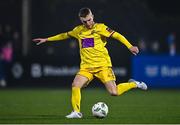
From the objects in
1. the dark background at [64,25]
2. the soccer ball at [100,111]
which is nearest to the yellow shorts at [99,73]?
the soccer ball at [100,111]

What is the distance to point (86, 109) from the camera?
1636 centimetres

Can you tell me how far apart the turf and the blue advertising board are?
3.36 metres

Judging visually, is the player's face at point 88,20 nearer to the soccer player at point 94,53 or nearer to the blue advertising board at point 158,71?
the soccer player at point 94,53

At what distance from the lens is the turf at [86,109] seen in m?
13.4

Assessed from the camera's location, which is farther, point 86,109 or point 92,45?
point 86,109

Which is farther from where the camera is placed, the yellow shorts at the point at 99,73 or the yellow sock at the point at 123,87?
the yellow sock at the point at 123,87

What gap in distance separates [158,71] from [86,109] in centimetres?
972

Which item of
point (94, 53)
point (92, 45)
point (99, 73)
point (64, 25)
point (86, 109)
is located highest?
point (64, 25)

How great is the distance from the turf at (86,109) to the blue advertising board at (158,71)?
11.0 ft

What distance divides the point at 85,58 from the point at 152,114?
171cm

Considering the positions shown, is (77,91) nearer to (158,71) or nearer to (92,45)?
(92,45)

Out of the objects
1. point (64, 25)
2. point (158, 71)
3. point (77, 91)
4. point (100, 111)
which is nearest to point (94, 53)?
point (77, 91)

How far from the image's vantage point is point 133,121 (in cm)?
1309
